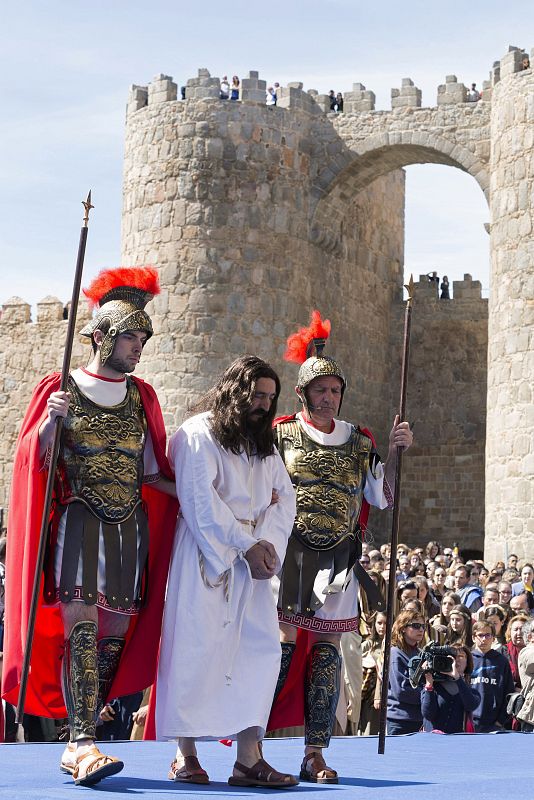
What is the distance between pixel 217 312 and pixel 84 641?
14860mm

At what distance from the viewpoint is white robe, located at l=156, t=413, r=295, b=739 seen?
200 inches

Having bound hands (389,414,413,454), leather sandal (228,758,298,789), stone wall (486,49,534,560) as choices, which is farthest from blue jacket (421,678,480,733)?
stone wall (486,49,534,560)

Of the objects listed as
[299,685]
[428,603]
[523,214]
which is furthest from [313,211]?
[299,685]

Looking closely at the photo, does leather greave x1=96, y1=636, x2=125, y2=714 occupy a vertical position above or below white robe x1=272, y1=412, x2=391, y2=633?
below

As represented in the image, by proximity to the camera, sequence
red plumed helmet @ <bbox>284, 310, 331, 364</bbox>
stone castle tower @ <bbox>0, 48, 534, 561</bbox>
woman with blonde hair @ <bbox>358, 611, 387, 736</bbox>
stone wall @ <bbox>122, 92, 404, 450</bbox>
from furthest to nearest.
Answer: stone wall @ <bbox>122, 92, 404, 450</bbox> → stone castle tower @ <bbox>0, 48, 534, 561</bbox> → woman with blonde hair @ <bbox>358, 611, 387, 736</bbox> → red plumed helmet @ <bbox>284, 310, 331, 364</bbox>

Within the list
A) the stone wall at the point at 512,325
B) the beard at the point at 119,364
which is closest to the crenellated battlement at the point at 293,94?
the stone wall at the point at 512,325

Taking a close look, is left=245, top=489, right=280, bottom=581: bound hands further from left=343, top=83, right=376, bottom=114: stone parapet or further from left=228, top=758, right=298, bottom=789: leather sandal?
left=343, top=83, right=376, bottom=114: stone parapet

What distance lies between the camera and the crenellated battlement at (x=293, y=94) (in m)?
20.2

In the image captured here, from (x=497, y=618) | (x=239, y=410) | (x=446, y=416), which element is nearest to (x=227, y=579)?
(x=239, y=410)

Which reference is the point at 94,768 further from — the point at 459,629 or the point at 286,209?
the point at 286,209

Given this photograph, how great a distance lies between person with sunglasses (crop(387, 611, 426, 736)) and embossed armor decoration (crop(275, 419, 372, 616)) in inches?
83.5

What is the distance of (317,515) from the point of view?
19.1 ft

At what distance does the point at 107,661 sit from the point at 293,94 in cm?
1626

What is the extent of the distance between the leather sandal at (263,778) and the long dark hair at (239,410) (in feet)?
3.77
